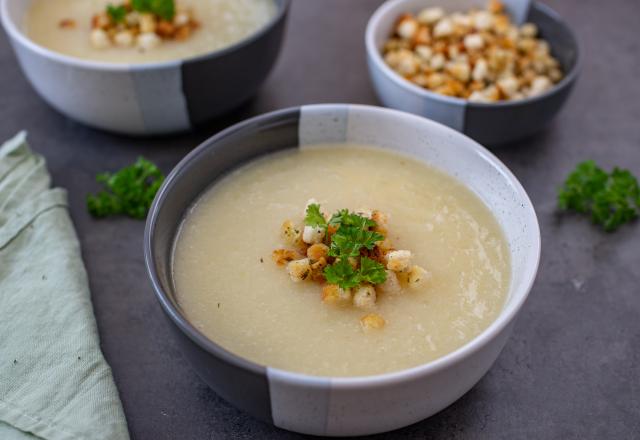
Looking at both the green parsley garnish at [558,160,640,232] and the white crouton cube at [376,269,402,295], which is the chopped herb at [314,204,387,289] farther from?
the green parsley garnish at [558,160,640,232]

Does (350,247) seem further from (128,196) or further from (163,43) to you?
(163,43)

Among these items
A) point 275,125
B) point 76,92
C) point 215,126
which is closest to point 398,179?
point 275,125

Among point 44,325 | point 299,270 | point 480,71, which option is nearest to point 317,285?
point 299,270

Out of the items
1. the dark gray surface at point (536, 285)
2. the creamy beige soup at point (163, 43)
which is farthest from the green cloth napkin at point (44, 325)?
the creamy beige soup at point (163, 43)

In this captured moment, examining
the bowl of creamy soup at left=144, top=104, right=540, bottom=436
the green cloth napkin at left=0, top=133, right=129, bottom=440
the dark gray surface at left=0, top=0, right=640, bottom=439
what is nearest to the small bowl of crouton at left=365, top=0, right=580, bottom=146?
the dark gray surface at left=0, top=0, right=640, bottom=439

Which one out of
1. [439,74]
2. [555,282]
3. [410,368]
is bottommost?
[555,282]

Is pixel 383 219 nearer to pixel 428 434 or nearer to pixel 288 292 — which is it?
pixel 288 292

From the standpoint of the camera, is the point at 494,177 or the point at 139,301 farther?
the point at 139,301
